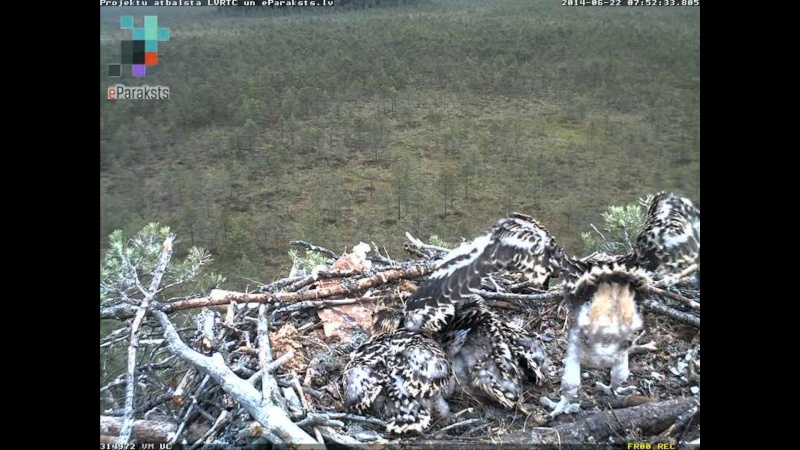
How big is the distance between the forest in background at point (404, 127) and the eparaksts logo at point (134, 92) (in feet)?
0.13

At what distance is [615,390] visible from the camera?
242cm

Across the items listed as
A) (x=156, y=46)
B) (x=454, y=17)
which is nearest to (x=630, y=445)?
(x=454, y=17)

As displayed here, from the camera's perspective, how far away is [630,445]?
2.34 m

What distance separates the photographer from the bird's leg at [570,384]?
2373 millimetres

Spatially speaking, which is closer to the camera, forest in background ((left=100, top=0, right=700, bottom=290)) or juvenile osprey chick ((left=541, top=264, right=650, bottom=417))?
juvenile osprey chick ((left=541, top=264, right=650, bottom=417))

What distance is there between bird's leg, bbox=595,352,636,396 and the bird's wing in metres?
0.48

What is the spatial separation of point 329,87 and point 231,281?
3.62 ft

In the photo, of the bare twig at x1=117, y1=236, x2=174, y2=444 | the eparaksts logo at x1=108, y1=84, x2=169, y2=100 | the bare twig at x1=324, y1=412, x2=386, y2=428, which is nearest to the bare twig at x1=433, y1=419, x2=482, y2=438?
the bare twig at x1=324, y1=412, x2=386, y2=428

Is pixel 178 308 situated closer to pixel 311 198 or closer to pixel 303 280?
pixel 303 280

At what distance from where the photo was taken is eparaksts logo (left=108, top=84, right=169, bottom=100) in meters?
2.58

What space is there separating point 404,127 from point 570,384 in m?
1.46

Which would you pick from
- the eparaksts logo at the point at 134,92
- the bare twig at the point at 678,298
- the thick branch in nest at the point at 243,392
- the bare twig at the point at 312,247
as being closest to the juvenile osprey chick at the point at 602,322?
the bare twig at the point at 678,298

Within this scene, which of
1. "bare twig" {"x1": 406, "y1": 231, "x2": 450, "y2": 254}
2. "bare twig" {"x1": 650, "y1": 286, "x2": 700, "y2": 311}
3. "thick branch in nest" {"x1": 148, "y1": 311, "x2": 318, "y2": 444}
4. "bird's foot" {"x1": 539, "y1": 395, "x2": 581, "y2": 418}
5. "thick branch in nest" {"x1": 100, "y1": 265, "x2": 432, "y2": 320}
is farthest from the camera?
"bare twig" {"x1": 406, "y1": 231, "x2": 450, "y2": 254}

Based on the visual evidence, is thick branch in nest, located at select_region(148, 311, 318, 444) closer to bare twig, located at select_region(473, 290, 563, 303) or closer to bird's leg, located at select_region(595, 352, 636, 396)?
bare twig, located at select_region(473, 290, 563, 303)
